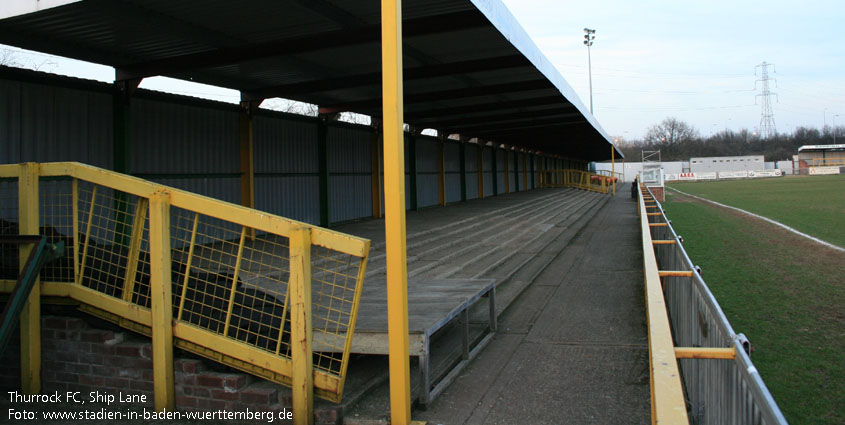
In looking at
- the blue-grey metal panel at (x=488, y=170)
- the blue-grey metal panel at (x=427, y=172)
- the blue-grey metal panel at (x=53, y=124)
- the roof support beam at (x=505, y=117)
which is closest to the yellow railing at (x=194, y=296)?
the blue-grey metal panel at (x=53, y=124)

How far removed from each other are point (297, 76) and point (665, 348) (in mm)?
10650

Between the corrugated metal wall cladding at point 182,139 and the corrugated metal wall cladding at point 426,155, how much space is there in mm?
9651

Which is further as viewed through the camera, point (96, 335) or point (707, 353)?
point (96, 335)

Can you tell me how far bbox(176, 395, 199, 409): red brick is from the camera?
4.33m

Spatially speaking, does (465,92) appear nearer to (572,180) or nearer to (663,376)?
(663,376)

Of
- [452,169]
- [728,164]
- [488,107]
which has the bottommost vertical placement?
[452,169]

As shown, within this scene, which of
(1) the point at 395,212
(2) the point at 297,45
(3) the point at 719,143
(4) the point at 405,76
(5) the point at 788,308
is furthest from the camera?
(3) the point at 719,143

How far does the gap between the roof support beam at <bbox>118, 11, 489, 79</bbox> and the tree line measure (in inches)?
4551

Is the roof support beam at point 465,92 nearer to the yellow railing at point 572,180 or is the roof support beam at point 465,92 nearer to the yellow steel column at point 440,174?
the yellow steel column at point 440,174

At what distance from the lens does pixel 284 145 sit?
13266 mm

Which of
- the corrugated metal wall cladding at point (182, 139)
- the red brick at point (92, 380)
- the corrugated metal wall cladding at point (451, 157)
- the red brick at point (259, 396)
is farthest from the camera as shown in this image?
the corrugated metal wall cladding at point (451, 157)

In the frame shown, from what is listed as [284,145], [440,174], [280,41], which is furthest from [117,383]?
[440,174]

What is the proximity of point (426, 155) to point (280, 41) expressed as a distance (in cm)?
1263

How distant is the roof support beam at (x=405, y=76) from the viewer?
1119 centimetres
